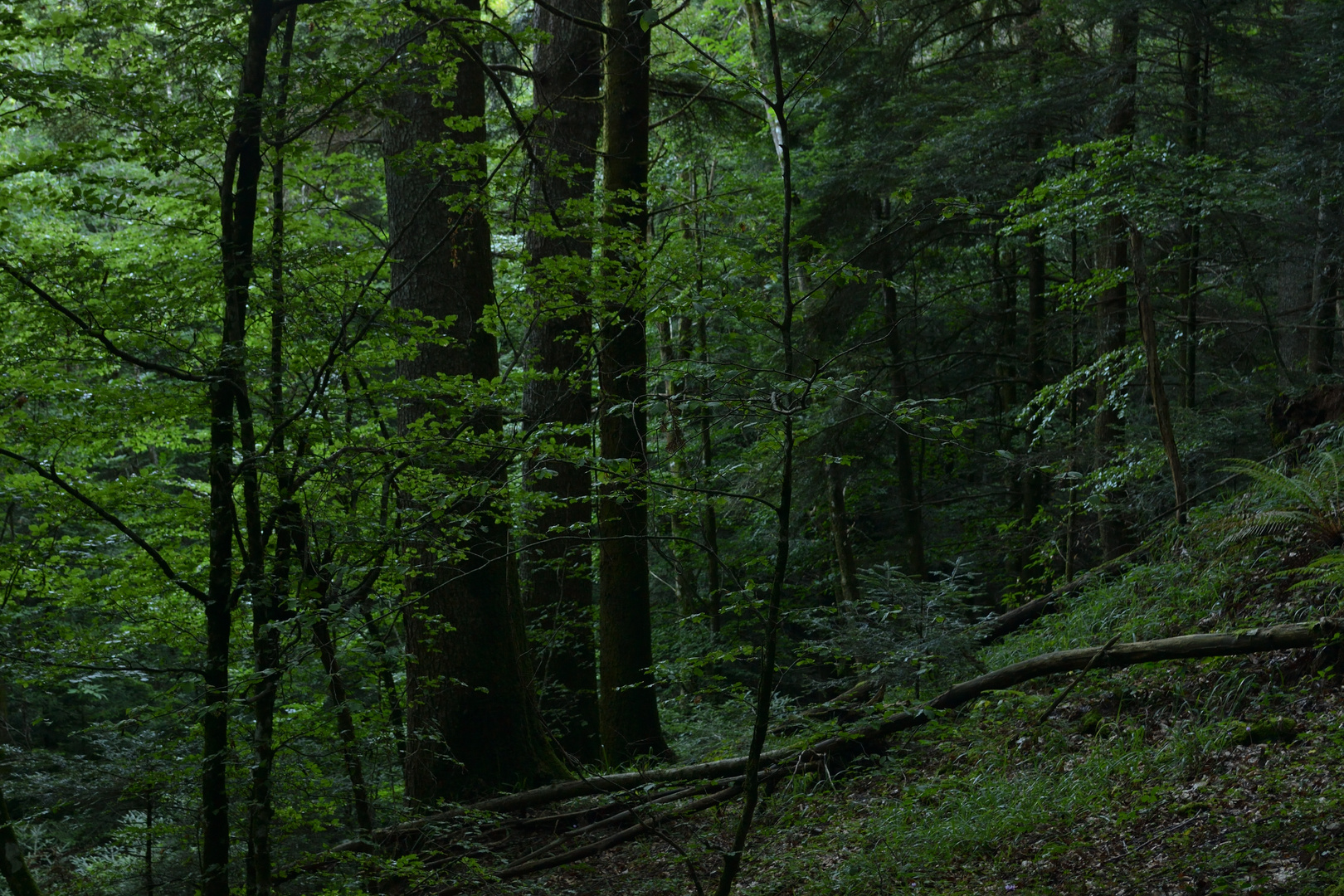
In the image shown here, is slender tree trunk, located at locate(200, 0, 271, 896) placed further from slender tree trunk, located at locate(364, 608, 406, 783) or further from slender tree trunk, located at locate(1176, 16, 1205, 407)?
slender tree trunk, located at locate(1176, 16, 1205, 407)

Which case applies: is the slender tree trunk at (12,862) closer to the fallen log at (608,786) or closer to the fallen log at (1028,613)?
the fallen log at (608,786)

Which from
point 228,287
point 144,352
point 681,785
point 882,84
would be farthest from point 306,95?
point 882,84

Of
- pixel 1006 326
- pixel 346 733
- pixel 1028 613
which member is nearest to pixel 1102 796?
pixel 346 733

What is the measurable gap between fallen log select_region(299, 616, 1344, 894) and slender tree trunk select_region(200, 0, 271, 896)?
3.90 feet

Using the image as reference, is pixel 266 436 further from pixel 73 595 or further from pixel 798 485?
pixel 798 485

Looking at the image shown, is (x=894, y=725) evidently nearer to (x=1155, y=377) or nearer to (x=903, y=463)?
(x=1155, y=377)

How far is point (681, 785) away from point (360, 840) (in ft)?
7.01

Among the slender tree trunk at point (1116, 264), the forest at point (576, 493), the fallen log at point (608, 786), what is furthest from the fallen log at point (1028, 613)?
the fallen log at point (608, 786)

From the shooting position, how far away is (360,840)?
4773mm

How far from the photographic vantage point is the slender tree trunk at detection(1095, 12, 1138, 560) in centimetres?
913

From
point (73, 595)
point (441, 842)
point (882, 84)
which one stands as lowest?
point (441, 842)

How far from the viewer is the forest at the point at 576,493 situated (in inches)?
158

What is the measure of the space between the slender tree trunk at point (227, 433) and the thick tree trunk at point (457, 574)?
1.47m

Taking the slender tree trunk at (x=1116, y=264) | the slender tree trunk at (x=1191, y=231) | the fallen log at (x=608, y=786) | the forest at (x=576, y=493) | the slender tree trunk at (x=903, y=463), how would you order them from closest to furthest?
the forest at (x=576, y=493)
the fallen log at (x=608, y=786)
the slender tree trunk at (x=1191, y=231)
the slender tree trunk at (x=1116, y=264)
the slender tree trunk at (x=903, y=463)
